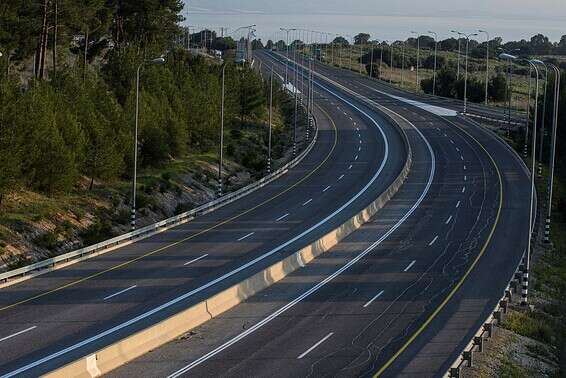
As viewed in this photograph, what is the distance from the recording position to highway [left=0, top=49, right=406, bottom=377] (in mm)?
27125

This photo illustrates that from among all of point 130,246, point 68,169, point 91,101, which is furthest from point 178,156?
point 130,246

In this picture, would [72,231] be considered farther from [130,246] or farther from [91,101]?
[91,101]

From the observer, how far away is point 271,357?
2575 centimetres

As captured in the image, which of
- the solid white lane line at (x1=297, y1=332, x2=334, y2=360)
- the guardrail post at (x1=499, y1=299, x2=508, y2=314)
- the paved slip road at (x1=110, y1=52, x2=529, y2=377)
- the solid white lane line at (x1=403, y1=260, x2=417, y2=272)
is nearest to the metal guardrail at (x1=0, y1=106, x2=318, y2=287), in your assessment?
the paved slip road at (x1=110, y1=52, x2=529, y2=377)

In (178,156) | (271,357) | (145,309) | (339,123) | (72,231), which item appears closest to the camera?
(271,357)

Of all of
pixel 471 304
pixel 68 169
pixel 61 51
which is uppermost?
pixel 61 51

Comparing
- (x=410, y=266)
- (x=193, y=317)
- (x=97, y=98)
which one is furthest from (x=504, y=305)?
(x=97, y=98)

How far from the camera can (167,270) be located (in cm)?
3812

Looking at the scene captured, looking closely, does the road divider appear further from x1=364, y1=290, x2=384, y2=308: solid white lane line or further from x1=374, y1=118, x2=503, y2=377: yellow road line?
x1=374, y1=118, x2=503, y2=377: yellow road line

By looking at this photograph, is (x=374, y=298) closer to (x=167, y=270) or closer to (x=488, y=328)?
(x=488, y=328)

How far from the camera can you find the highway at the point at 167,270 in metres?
27.1

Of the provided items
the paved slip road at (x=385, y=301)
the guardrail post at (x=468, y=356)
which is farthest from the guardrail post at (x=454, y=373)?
the guardrail post at (x=468, y=356)

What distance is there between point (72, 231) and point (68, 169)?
4004mm

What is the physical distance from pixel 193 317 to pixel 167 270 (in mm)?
9548
